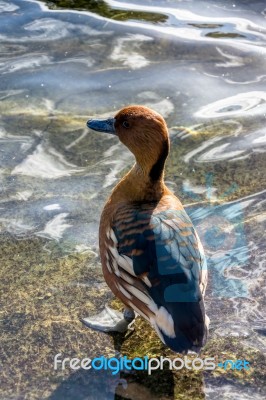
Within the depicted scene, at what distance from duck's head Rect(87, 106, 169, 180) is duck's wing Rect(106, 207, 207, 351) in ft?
1.18

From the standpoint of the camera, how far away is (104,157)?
609 cm

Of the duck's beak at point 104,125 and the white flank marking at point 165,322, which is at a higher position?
the duck's beak at point 104,125

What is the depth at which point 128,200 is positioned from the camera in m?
4.66

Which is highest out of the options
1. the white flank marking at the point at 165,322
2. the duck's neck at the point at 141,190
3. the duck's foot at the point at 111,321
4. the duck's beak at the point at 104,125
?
the duck's beak at the point at 104,125

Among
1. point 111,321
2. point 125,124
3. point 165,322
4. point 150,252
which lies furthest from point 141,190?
point 165,322

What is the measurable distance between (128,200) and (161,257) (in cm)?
76

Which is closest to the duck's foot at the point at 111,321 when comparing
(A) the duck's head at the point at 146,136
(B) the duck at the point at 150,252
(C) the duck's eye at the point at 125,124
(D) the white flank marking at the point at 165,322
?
(B) the duck at the point at 150,252

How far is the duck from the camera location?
3.83 metres

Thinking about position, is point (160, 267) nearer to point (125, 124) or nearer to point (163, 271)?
point (163, 271)

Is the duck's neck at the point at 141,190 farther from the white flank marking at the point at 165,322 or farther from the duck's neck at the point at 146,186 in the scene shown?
the white flank marking at the point at 165,322

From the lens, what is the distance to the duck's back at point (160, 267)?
380 centimetres

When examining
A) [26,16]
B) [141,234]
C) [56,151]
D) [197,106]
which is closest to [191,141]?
[197,106]

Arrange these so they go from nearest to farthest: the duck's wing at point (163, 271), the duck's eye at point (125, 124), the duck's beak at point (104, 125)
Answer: the duck's wing at point (163, 271) < the duck's eye at point (125, 124) < the duck's beak at point (104, 125)

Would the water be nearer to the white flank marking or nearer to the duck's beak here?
the white flank marking
